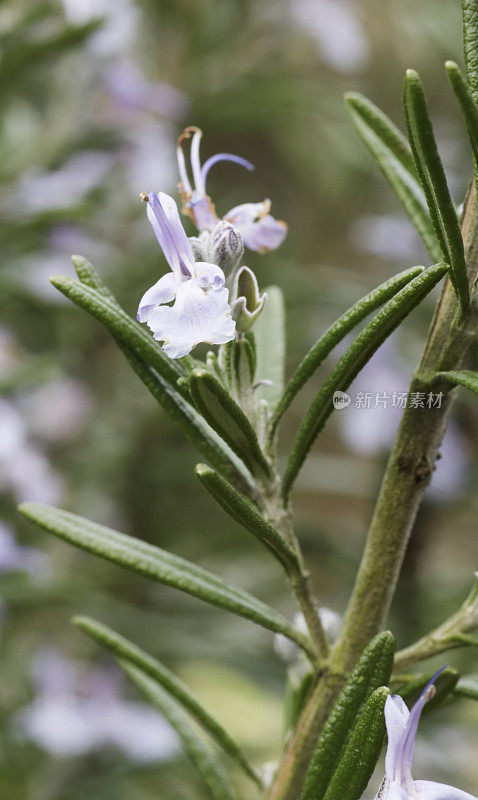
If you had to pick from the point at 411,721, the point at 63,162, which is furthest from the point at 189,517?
the point at 411,721

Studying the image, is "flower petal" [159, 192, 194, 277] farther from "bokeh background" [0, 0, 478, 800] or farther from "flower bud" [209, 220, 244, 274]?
"bokeh background" [0, 0, 478, 800]

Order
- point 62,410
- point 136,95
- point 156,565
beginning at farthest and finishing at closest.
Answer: point 62,410
point 136,95
point 156,565

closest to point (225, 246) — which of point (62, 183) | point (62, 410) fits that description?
point (62, 183)

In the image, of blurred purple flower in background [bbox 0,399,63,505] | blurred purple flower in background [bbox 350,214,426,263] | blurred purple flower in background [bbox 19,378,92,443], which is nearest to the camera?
blurred purple flower in background [bbox 0,399,63,505]

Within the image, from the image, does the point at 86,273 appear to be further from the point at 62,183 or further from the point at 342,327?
the point at 62,183

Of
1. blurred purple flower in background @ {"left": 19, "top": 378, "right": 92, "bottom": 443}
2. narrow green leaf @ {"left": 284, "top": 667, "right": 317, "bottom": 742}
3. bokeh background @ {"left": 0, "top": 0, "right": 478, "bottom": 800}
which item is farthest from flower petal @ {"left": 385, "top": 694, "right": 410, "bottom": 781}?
blurred purple flower in background @ {"left": 19, "top": 378, "right": 92, "bottom": 443}

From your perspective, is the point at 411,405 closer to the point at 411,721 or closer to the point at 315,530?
the point at 411,721
